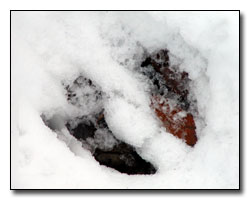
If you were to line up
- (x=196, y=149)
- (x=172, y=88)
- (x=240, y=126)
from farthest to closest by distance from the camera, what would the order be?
(x=172, y=88)
(x=196, y=149)
(x=240, y=126)

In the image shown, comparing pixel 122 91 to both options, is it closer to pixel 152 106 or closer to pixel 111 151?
pixel 152 106

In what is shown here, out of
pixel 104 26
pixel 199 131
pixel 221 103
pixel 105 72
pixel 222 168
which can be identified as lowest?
pixel 222 168

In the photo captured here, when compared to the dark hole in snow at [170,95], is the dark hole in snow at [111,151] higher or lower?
lower

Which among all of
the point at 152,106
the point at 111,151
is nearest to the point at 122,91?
the point at 152,106

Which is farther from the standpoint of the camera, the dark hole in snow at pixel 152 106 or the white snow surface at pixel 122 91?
the dark hole in snow at pixel 152 106

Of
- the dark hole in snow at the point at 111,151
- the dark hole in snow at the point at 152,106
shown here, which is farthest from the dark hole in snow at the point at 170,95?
the dark hole in snow at the point at 111,151

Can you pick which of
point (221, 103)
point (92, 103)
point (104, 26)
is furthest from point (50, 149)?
point (221, 103)

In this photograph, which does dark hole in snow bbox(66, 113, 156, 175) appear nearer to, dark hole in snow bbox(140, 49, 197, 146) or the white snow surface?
the white snow surface

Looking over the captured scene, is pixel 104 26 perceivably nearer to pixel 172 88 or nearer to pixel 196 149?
pixel 172 88

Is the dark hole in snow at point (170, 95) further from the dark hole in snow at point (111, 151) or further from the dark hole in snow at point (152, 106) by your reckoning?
the dark hole in snow at point (111, 151)
